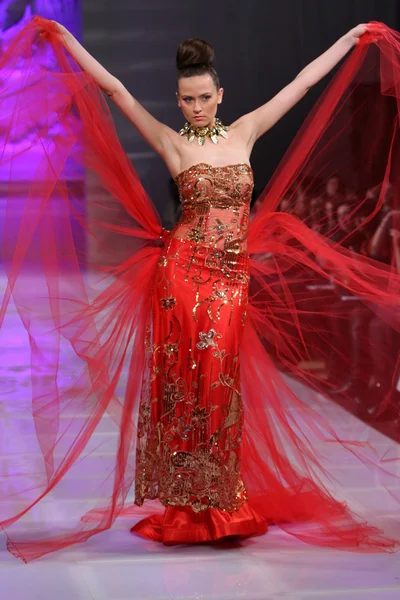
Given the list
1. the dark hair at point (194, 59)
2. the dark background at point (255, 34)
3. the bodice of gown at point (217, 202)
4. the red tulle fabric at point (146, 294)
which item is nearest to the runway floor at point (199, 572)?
the red tulle fabric at point (146, 294)

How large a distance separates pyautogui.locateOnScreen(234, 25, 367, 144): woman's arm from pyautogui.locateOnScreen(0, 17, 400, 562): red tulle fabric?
0.06 metres

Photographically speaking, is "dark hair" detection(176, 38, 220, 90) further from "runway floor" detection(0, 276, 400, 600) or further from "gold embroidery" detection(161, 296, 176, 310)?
"runway floor" detection(0, 276, 400, 600)

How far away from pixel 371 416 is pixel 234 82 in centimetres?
299

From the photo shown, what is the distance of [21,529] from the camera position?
3281 mm

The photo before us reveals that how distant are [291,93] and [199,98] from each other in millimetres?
331

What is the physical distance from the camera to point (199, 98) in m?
3.18

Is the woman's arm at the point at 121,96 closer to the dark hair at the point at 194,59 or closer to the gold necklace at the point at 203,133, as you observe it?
the gold necklace at the point at 203,133

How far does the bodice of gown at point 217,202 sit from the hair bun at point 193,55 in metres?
0.31

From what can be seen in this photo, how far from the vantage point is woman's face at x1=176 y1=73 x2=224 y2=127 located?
10.4 feet

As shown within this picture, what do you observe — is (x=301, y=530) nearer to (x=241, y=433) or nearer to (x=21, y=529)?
(x=241, y=433)

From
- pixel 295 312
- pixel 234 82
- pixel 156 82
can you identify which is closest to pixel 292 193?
pixel 295 312

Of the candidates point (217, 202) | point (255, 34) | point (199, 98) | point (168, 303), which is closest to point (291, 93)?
point (199, 98)

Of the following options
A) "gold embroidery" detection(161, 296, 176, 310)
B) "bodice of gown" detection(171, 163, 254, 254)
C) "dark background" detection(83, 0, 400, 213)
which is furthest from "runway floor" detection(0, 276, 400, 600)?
"dark background" detection(83, 0, 400, 213)

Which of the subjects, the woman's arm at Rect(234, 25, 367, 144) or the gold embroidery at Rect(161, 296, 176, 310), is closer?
the gold embroidery at Rect(161, 296, 176, 310)
